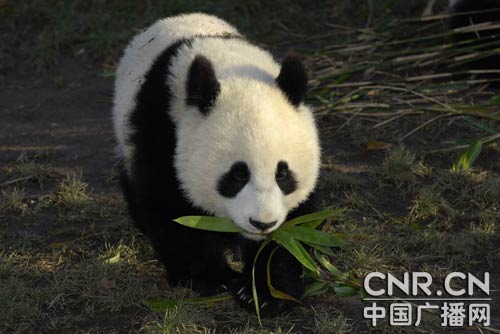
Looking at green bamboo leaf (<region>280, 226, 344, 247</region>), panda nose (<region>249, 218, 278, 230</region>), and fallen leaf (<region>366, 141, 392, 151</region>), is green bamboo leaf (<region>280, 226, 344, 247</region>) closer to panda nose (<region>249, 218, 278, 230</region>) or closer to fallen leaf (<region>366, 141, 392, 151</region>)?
panda nose (<region>249, 218, 278, 230</region>)

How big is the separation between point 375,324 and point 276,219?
0.64 m

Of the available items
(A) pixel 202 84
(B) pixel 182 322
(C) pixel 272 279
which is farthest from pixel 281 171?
(B) pixel 182 322

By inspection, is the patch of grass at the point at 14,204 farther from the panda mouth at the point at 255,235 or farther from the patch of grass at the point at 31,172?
the panda mouth at the point at 255,235

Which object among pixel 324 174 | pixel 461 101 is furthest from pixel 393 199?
pixel 461 101

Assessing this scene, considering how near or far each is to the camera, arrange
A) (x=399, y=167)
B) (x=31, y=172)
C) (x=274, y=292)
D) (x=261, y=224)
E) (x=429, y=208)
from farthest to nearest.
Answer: (x=31, y=172) < (x=399, y=167) < (x=429, y=208) < (x=274, y=292) < (x=261, y=224)

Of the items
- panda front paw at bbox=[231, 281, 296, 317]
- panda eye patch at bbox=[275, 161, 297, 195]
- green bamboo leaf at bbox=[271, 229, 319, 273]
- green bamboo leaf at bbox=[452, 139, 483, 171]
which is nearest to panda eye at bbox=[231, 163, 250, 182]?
panda eye patch at bbox=[275, 161, 297, 195]

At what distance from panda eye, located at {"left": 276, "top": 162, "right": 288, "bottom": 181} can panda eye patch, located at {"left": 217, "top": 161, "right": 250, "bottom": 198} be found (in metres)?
0.12

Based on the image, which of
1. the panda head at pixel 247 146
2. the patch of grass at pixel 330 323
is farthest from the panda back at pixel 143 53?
the patch of grass at pixel 330 323

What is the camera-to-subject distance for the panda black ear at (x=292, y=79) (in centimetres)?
317

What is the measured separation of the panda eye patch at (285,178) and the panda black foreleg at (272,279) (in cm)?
37

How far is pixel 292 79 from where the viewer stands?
3.16 metres

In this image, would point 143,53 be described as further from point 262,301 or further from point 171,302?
point 262,301

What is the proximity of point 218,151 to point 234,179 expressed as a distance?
0.12 metres

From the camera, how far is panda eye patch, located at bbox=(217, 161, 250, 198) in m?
2.99
